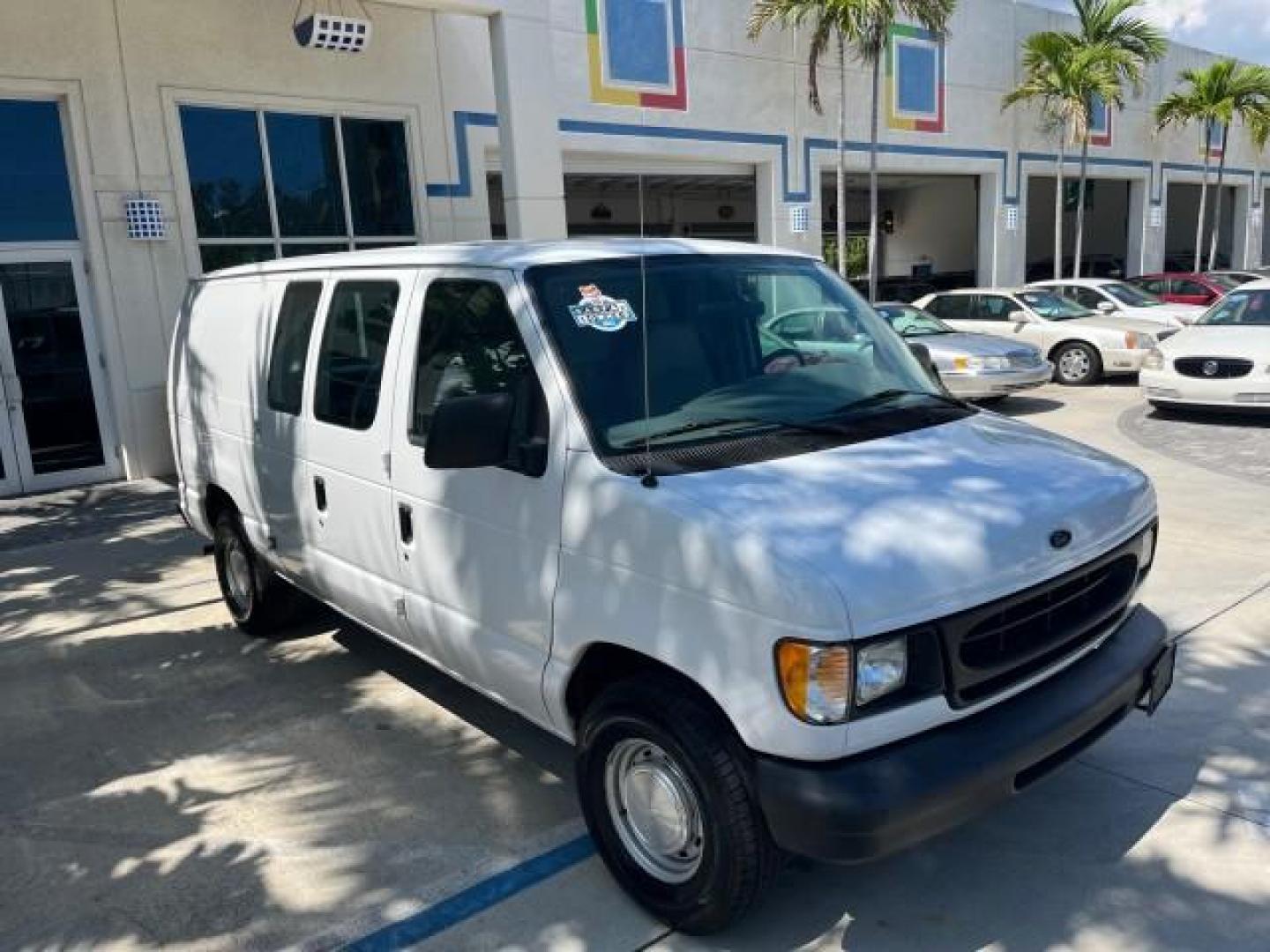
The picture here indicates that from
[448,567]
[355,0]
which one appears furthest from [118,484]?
[448,567]

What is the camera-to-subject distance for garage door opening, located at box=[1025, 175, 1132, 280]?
3050cm

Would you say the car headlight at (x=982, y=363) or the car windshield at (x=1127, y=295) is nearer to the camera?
the car headlight at (x=982, y=363)

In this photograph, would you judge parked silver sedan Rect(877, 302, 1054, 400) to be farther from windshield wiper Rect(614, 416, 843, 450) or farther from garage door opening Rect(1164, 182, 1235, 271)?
garage door opening Rect(1164, 182, 1235, 271)

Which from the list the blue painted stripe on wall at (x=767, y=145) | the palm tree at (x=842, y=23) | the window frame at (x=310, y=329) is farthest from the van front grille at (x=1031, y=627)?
the palm tree at (x=842, y=23)

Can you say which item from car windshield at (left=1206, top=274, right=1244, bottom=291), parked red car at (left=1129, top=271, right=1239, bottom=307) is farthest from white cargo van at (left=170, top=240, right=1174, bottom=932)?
car windshield at (left=1206, top=274, right=1244, bottom=291)

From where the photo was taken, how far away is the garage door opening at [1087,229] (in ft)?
100

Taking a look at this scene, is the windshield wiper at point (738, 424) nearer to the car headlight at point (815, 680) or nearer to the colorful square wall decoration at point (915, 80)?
the car headlight at point (815, 680)

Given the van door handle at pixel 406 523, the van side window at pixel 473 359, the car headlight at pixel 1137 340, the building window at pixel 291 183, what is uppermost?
the building window at pixel 291 183

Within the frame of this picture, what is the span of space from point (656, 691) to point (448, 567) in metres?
1.12

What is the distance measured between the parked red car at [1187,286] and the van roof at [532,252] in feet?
57.3

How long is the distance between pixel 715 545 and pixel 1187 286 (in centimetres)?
1968

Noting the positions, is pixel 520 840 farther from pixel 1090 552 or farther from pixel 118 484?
pixel 118 484

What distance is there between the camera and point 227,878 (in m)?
3.45

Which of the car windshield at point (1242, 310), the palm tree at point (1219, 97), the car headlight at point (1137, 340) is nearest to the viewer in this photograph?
the car windshield at point (1242, 310)
